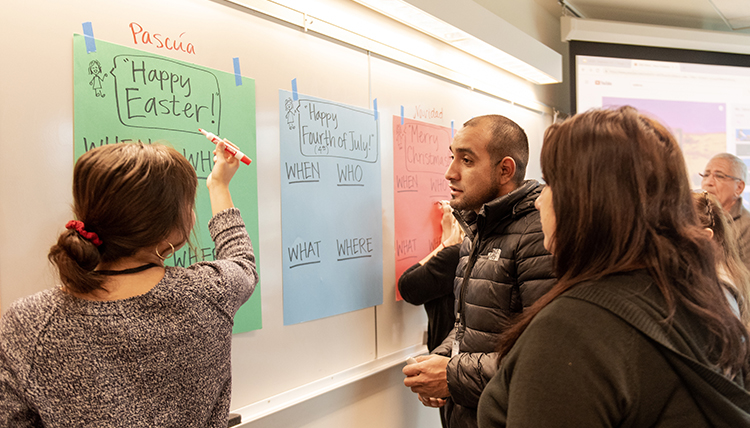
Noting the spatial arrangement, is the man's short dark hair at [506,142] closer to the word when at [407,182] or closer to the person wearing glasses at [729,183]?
the word when at [407,182]

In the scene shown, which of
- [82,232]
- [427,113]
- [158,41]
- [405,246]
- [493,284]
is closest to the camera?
[82,232]

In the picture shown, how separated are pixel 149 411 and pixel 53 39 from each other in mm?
902

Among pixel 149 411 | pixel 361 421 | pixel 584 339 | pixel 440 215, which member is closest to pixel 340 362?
pixel 361 421

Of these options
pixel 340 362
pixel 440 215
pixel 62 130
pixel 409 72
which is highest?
pixel 409 72

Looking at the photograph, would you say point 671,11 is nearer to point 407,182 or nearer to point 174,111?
point 407,182

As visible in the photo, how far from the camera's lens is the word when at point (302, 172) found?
5.72 feet

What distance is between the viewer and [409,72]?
93.7 inches

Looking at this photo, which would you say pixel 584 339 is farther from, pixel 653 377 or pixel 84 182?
pixel 84 182

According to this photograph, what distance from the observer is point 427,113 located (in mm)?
2516

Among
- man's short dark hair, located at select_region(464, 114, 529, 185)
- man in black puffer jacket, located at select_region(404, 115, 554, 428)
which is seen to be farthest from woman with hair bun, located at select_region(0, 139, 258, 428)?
man's short dark hair, located at select_region(464, 114, 529, 185)

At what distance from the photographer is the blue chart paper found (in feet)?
5.73

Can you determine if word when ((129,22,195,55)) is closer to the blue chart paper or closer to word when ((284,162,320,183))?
the blue chart paper

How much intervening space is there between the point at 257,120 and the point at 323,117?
33 cm

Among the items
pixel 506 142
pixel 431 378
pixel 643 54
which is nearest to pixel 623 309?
pixel 431 378
